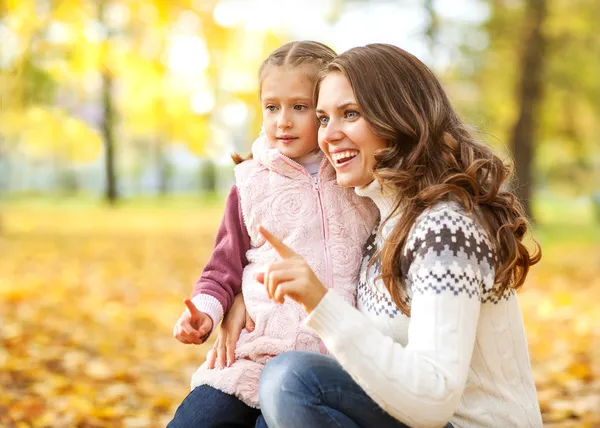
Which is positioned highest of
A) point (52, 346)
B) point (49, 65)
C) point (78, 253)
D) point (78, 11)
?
point (78, 11)

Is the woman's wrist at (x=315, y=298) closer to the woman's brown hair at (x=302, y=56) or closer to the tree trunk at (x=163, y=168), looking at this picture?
the woman's brown hair at (x=302, y=56)

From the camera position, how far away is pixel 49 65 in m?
11.6

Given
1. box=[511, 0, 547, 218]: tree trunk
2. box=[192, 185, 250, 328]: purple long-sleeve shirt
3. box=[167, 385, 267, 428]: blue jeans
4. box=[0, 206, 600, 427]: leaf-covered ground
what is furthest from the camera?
box=[511, 0, 547, 218]: tree trunk

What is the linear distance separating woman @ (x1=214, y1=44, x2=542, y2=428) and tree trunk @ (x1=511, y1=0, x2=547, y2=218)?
10.8 metres

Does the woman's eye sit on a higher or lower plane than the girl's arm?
higher

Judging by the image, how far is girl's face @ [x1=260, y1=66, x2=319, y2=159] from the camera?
2.44 metres

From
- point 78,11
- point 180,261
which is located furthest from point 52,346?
point 78,11

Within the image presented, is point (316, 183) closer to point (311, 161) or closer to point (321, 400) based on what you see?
point (311, 161)

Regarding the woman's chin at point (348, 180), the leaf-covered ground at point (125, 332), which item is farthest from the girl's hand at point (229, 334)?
the leaf-covered ground at point (125, 332)

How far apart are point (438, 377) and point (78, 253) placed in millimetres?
9786

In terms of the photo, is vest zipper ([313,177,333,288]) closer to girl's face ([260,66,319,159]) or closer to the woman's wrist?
girl's face ([260,66,319,159])

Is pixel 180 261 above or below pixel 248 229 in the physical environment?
below

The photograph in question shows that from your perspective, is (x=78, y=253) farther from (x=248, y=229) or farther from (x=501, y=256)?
(x=501, y=256)

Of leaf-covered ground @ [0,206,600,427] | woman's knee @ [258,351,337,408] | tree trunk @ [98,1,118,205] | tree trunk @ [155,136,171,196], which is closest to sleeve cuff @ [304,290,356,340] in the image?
woman's knee @ [258,351,337,408]
